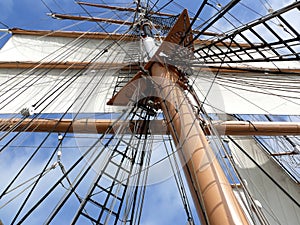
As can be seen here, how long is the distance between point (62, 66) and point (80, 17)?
311cm

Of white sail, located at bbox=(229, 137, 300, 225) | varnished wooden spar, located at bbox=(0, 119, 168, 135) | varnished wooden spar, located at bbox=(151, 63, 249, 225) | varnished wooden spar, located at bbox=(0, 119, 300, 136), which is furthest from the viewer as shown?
white sail, located at bbox=(229, 137, 300, 225)

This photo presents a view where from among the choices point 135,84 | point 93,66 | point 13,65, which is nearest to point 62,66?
point 13,65

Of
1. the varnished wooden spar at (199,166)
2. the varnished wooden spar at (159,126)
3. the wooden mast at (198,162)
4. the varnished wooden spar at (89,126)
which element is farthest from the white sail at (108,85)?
the varnished wooden spar at (199,166)

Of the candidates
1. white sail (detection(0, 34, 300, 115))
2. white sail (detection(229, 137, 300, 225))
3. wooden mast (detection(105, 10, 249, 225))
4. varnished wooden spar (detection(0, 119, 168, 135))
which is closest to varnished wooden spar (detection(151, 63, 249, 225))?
wooden mast (detection(105, 10, 249, 225))

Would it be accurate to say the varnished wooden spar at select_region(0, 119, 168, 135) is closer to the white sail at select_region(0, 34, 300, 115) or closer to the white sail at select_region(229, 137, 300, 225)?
the white sail at select_region(0, 34, 300, 115)

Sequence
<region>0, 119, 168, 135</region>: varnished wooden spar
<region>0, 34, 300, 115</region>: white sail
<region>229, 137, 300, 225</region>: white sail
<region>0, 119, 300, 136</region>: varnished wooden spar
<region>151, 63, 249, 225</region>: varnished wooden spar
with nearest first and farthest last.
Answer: <region>151, 63, 249, 225</region>: varnished wooden spar
<region>0, 119, 168, 135</region>: varnished wooden spar
<region>0, 119, 300, 136</region>: varnished wooden spar
<region>229, 137, 300, 225</region>: white sail
<region>0, 34, 300, 115</region>: white sail

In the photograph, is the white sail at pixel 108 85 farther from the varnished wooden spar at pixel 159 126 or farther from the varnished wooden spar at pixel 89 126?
the varnished wooden spar at pixel 89 126

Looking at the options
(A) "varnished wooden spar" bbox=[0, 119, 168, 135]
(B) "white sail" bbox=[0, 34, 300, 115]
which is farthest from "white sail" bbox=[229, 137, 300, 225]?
(A) "varnished wooden spar" bbox=[0, 119, 168, 135]

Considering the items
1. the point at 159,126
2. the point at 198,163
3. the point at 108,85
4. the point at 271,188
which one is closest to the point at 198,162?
the point at 198,163

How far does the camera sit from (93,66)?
561cm

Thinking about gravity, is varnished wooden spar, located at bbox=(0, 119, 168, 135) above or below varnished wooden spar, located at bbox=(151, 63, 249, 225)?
above

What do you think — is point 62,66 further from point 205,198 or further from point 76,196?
point 205,198

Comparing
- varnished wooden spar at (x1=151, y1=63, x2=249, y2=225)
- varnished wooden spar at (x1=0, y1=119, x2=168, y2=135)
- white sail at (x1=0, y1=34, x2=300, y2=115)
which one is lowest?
varnished wooden spar at (x1=151, y1=63, x2=249, y2=225)

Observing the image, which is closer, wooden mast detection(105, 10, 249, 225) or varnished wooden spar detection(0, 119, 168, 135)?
wooden mast detection(105, 10, 249, 225)
